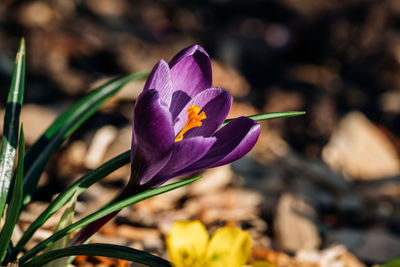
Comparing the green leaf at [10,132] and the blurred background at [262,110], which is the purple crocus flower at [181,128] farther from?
the blurred background at [262,110]

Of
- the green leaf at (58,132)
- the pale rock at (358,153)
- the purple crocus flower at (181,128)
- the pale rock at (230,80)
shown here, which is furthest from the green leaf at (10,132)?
the pale rock at (230,80)

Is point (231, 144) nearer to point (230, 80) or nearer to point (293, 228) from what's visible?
point (293, 228)

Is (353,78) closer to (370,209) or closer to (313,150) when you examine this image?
(313,150)

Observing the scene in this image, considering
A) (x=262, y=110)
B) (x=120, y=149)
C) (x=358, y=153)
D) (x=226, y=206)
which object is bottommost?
(x=226, y=206)

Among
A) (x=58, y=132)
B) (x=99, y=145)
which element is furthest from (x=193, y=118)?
(x=99, y=145)

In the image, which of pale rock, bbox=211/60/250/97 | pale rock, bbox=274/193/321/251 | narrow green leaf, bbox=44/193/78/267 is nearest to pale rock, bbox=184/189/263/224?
pale rock, bbox=274/193/321/251

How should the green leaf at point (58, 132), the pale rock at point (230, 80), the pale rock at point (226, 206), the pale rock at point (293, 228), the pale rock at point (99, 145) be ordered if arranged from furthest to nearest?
1. the pale rock at point (230, 80)
2. the pale rock at point (99, 145)
3. the pale rock at point (226, 206)
4. the pale rock at point (293, 228)
5. the green leaf at point (58, 132)

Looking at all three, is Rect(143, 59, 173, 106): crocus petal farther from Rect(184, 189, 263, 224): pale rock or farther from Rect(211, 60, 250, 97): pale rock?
Rect(211, 60, 250, 97): pale rock
